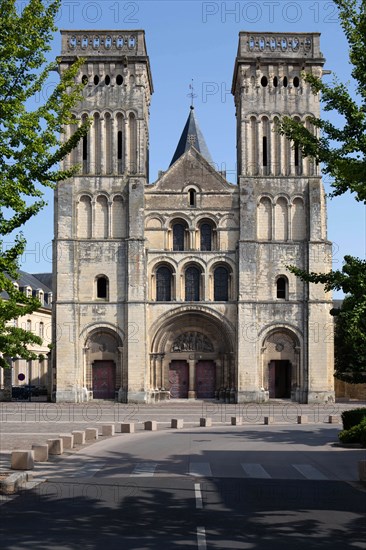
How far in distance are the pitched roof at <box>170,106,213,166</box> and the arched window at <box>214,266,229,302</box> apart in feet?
32.5

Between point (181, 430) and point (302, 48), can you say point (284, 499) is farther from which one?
point (302, 48)

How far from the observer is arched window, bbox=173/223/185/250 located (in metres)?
44.7

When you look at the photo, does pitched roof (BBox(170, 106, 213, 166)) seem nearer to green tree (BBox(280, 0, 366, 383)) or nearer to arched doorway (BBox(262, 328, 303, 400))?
arched doorway (BBox(262, 328, 303, 400))

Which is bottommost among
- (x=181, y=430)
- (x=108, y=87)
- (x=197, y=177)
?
(x=181, y=430)

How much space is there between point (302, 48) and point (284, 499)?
3703 cm

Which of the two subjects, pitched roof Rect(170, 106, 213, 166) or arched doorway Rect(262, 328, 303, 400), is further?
pitched roof Rect(170, 106, 213, 166)

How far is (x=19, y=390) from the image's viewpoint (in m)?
51.4

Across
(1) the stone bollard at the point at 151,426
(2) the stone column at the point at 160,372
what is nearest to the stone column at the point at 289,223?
(2) the stone column at the point at 160,372

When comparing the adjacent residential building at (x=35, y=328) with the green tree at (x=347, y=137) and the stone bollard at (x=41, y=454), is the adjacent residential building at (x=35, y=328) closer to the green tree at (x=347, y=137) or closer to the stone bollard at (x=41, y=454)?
the stone bollard at (x=41, y=454)

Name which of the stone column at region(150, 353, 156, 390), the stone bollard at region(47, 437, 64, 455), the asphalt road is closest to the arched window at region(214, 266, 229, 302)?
the stone column at region(150, 353, 156, 390)

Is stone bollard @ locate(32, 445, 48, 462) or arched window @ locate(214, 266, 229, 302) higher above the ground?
arched window @ locate(214, 266, 229, 302)

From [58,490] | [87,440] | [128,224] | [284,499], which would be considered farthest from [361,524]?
[128,224]

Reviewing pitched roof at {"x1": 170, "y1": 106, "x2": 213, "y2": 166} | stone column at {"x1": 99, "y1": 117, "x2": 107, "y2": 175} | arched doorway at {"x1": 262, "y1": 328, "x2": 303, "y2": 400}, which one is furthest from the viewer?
pitched roof at {"x1": 170, "y1": 106, "x2": 213, "y2": 166}

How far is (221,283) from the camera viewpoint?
4438 cm
